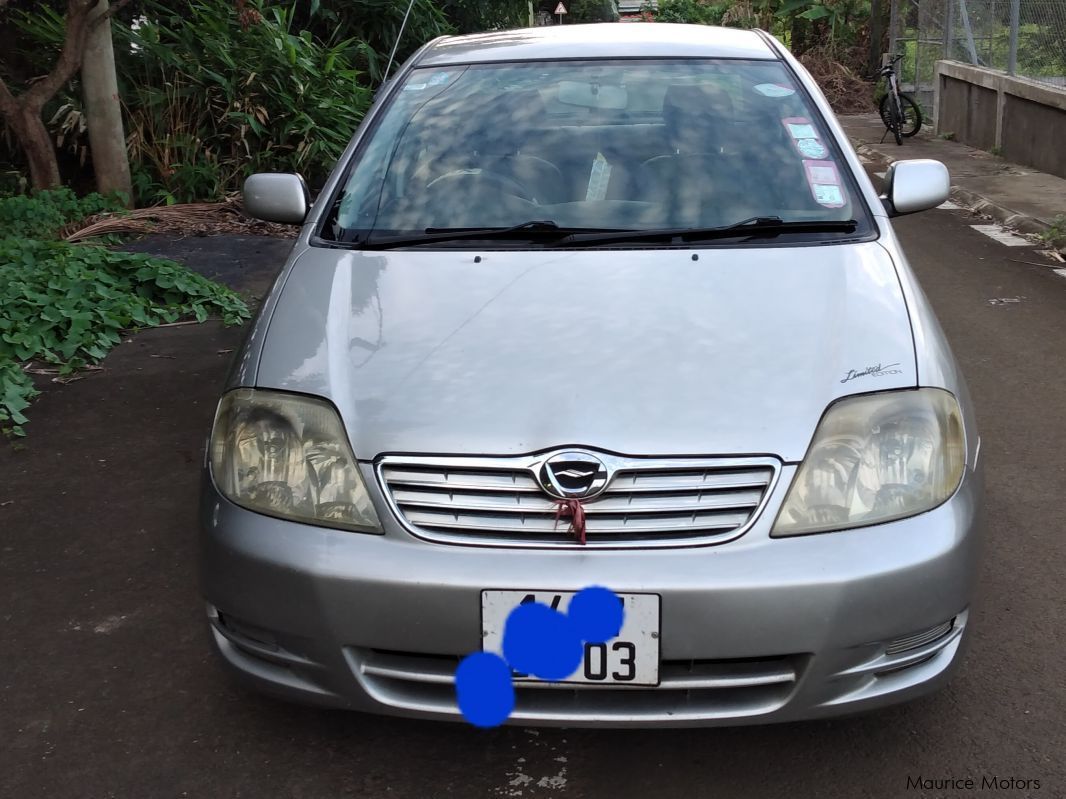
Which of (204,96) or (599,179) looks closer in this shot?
(599,179)

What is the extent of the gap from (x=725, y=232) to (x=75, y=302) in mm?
4130

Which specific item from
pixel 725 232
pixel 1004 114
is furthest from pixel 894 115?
pixel 725 232

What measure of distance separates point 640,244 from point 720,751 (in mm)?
1296

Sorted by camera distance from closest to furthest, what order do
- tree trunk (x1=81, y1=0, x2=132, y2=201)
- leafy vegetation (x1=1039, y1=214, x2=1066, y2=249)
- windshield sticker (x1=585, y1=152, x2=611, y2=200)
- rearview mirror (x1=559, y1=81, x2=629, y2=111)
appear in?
windshield sticker (x1=585, y1=152, x2=611, y2=200) < rearview mirror (x1=559, y1=81, x2=629, y2=111) < leafy vegetation (x1=1039, y1=214, x2=1066, y2=249) < tree trunk (x1=81, y1=0, x2=132, y2=201)

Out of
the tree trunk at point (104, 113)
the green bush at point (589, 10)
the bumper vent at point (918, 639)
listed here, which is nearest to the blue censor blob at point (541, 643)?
the bumper vent at point (918, 639)

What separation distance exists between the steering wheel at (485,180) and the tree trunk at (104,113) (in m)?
6.09

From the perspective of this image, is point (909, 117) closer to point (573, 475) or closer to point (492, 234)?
point (492, 234)

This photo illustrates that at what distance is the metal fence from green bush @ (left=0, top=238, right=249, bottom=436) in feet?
27.3

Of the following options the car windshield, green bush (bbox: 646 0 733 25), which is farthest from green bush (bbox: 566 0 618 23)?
the car windshield

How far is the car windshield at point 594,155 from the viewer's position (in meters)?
3.21

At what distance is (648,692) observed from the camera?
225 centimetres

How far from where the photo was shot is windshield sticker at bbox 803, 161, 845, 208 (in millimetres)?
3207

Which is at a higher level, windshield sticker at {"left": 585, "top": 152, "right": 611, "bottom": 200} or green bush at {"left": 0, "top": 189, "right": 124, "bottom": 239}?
windshield sticker at {"left": 585, "top": 152, "right": 611, "bottom": 200}

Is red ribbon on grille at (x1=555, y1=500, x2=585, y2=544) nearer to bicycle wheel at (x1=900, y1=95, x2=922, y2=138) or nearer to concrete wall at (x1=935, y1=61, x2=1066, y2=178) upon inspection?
concrete wall at (x1=935, y1=61, x2=1066, y2=178)
